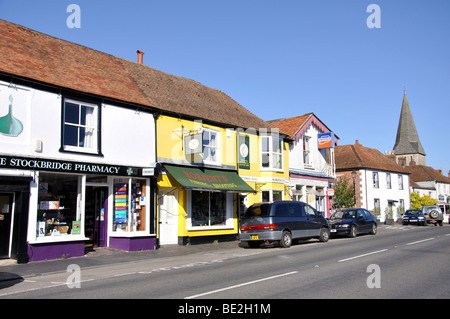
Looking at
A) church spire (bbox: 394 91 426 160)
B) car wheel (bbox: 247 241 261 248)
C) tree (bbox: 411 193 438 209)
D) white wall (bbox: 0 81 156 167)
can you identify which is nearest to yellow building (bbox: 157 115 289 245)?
white wall (bbox: 0 81 156 167)

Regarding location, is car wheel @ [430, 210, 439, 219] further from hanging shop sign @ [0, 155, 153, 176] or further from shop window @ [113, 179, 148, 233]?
hanging shop sign @ [0, 155, 153, 176]

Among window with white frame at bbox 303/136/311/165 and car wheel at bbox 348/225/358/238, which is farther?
window with white frame at bbox 303/136/311/165

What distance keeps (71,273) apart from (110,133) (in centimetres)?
633

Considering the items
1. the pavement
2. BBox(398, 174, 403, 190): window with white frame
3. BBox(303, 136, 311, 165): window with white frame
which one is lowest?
the pavement

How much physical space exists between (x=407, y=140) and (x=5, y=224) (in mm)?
86618

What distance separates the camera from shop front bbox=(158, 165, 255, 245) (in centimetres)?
1811

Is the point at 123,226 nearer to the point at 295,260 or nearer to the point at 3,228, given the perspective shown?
the point at 3,228

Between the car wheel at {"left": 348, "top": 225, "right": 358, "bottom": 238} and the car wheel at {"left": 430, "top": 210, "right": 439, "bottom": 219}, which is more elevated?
the car wheel at {"left": 430, "top": 210, "right": 439, "bottom": 219}

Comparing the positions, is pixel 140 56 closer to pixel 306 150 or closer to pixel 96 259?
pixel 306 150

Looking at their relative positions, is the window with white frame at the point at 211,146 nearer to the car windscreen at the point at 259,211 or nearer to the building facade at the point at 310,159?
the car windscreen at the point at 259,211

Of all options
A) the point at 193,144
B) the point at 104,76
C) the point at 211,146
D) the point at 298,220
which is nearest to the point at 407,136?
the point at 211,146

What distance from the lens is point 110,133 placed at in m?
16.2

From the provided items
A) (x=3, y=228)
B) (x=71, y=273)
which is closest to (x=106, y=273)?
(x=71, y=273)

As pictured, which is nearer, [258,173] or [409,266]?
[409,266]
